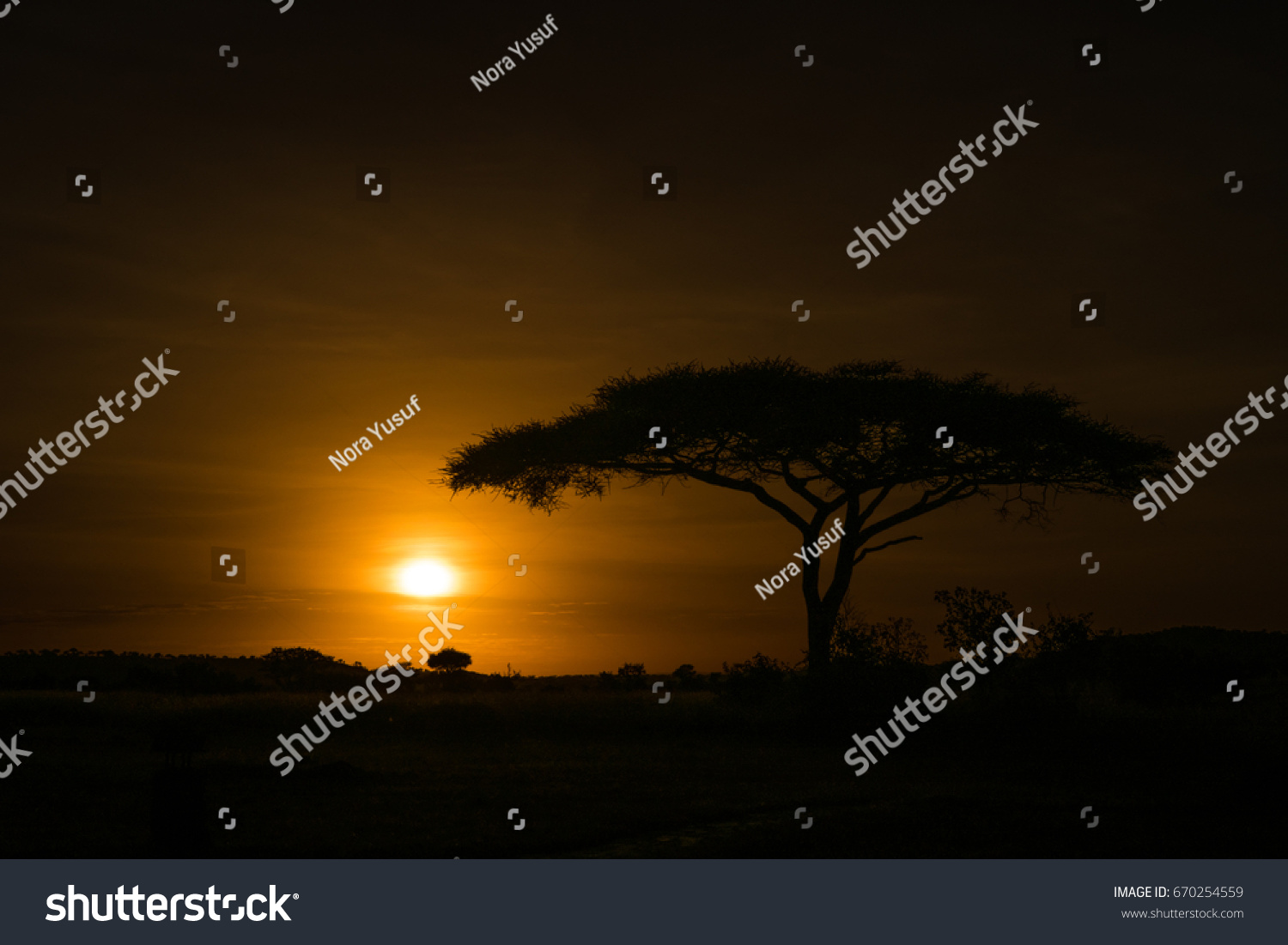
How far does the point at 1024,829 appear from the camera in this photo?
12.2m

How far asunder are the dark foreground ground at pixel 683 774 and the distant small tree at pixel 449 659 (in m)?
16.5

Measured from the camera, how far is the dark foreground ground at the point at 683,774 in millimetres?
11484

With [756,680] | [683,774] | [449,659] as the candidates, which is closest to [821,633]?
[756,680]

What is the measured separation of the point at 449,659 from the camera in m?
44.2

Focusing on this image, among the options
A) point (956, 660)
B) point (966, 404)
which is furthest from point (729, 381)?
point (956, 660)

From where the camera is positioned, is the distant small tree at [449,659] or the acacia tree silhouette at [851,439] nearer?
the acacia tree silhouette at [851,439]

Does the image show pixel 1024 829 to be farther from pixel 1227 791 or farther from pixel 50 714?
pixel 50 714

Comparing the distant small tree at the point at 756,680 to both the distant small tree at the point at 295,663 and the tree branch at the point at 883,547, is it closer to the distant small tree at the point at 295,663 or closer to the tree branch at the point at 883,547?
the tree branch at the point at 883,547

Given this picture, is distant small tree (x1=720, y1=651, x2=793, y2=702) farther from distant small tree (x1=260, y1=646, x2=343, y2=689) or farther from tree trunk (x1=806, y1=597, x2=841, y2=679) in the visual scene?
distant small tree (x1=260, y1=646, x2=343, y2=689)

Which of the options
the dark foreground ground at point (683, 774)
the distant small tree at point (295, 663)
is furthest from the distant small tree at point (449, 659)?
the dark foreground ground at point (683, 774)

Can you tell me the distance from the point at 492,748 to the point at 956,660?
407 inches

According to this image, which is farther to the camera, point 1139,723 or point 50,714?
point 50,714

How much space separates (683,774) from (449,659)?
94.9ft

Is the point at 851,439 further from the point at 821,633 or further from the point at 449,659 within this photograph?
the point at 449,659
